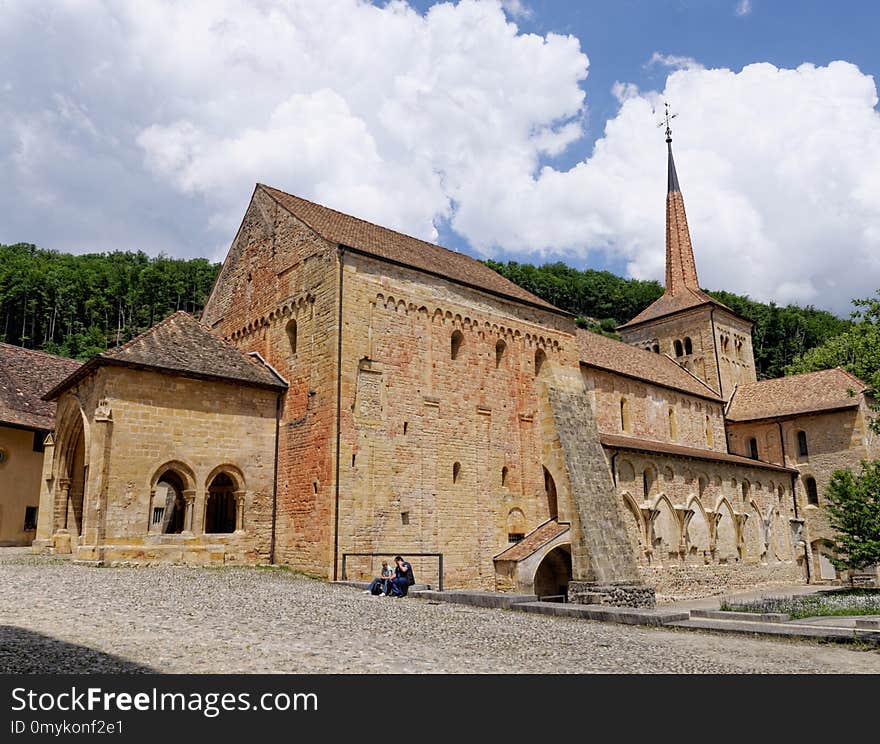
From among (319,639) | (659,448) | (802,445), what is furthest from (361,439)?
(802,445)

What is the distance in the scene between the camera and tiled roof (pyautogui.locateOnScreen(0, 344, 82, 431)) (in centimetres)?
2634

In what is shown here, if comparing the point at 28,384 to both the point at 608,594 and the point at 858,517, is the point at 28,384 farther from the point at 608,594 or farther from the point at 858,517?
the point at 858,517

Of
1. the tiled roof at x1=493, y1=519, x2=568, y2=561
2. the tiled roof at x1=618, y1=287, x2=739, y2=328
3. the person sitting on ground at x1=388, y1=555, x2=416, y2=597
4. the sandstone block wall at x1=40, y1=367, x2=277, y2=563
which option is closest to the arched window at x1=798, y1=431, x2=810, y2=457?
the tiled roof at x1=618, y1=287, x2=739, y2=328

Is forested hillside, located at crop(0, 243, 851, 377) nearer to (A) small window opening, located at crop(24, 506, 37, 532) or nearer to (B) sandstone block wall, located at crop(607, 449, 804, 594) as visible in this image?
(A) small window opening, located at crop(24, 506, 37, 532)

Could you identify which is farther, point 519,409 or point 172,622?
point 519,409

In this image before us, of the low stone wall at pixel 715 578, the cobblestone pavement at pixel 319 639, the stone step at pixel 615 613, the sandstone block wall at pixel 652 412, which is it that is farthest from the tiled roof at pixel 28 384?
the low stone wall at pixel 715 578

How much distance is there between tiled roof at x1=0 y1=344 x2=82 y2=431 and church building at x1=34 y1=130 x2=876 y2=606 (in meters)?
3.76

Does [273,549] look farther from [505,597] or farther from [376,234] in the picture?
[376,234]

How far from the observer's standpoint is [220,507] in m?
23.2

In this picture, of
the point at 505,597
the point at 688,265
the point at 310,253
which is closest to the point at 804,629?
the point at 505,597

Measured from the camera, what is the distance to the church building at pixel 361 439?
19125mm

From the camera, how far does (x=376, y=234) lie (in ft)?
85.6

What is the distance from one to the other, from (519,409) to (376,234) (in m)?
8.41
